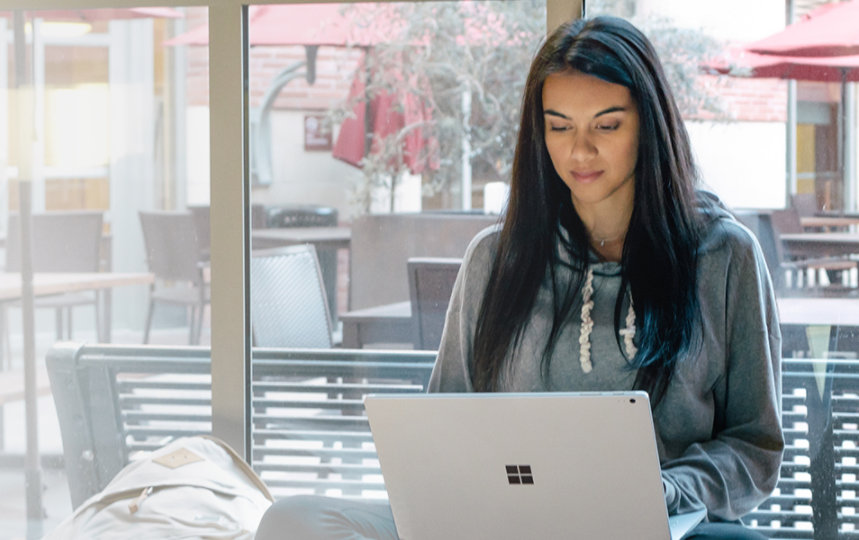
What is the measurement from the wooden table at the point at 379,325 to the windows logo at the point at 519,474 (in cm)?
104

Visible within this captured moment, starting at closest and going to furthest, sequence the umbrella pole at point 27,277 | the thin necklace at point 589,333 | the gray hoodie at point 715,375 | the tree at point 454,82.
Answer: the gray hoodie at point 715,375 → the thin necklace at point 589,333 → the tree at point 454,82 → the umbrella pole at point 27,277

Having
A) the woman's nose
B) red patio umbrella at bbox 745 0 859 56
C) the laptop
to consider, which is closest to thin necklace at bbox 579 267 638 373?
the woman's nose

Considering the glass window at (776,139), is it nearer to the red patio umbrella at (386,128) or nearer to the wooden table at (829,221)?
the wooden table at (829,221)

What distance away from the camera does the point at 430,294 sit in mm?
2420

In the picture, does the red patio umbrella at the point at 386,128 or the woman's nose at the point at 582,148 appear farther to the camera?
the red patio umbrella at the point at 386,128

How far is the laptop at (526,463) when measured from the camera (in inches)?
53.6

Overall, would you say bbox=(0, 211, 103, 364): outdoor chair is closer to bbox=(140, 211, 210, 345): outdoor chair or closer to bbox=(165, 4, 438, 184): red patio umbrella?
bbox=(140, 211, 210, 345): outdoor chair

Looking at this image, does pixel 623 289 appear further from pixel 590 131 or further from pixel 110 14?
pixel 110 14

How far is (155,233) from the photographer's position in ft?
8.38

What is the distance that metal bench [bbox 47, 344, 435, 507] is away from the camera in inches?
97.2

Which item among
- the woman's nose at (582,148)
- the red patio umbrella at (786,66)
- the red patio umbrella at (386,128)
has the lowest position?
the woman's nose at (582,148)

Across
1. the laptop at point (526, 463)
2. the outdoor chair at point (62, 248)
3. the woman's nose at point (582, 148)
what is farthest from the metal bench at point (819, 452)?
the outdoor chair at point (62, 248)

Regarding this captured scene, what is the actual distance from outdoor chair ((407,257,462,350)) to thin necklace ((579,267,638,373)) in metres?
0.59

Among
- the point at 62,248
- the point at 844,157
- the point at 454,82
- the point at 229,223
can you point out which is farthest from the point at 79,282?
the point at 844,157
